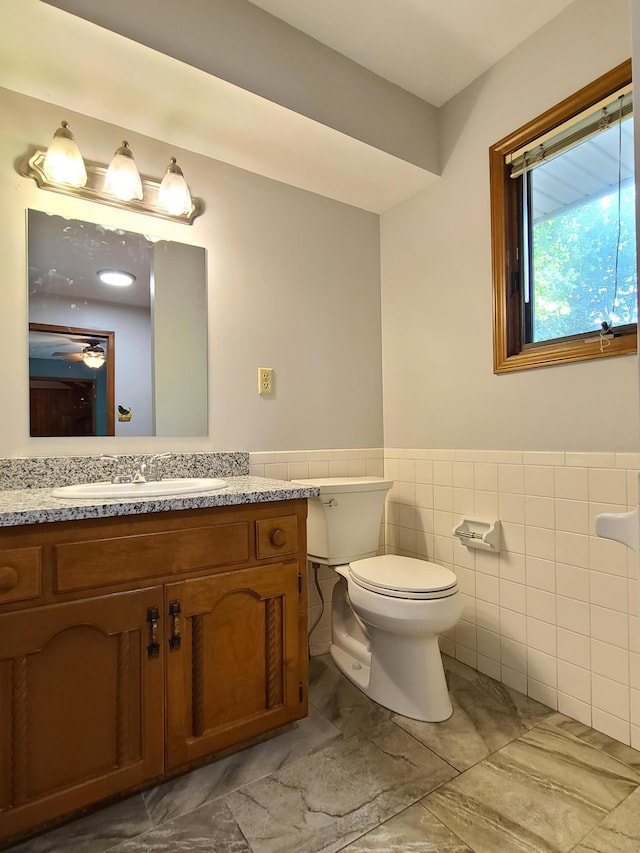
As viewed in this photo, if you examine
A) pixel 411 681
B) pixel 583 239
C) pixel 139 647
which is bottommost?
pixel 411 681

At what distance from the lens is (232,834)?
1.14 meters

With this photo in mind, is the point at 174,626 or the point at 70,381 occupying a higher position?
the point at 70,381

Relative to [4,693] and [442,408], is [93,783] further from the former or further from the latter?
[442,408]

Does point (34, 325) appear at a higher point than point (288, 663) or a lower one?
higher

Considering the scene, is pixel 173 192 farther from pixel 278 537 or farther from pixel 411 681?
pixel 411 681

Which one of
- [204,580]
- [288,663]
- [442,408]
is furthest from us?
[442,408]

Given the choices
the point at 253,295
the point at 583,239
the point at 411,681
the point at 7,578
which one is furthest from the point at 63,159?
the point at 411,681

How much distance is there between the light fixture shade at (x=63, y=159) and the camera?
150 cm

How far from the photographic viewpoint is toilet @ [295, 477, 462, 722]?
1.56 meters

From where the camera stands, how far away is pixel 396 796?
1.25 m

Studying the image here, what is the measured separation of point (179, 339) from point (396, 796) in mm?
1664

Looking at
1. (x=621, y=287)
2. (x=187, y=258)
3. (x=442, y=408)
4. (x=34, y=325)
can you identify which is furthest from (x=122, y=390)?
(x=621, y=287)

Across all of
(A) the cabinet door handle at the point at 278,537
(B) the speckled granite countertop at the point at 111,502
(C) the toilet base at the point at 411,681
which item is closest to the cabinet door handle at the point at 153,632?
(B) the speckled granite countertop at the point at 111,502

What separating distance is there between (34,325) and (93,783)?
4.49 ft
